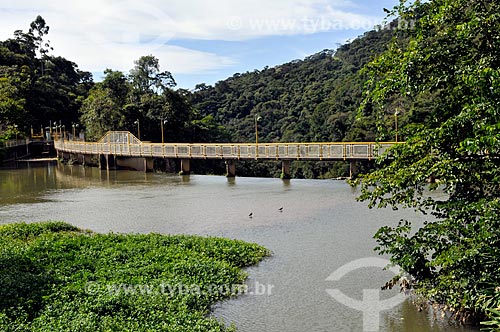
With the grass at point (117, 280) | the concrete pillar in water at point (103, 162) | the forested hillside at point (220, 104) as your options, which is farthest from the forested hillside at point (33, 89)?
the grass at point (117, 280)

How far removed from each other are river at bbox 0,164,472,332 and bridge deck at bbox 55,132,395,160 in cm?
155

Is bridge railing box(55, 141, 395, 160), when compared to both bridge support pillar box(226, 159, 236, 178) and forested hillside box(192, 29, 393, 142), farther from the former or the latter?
forested hillside box(192, 29, 393, 142)

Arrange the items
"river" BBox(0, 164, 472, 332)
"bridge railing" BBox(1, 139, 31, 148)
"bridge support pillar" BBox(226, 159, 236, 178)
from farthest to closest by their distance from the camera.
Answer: "bridge railing" BBox(1, 139, 31, 148) < "bridge support pillar" BBox(226, 159, 236, 178) < "river" BBox(0, 164, 472, 332)

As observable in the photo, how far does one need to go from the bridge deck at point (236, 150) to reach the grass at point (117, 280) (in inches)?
424

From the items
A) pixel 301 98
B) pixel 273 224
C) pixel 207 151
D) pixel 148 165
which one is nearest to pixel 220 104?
pixel 301 98

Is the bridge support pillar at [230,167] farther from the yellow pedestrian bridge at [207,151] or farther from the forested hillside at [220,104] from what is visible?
the forested hillside at [220,104]

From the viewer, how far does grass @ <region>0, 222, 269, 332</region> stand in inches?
311

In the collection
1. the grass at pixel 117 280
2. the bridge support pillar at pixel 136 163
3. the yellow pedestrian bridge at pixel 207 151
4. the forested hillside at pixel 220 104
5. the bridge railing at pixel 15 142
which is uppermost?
the forested hillside at pixel 220 104

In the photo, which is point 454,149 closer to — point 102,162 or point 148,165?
point 148,165

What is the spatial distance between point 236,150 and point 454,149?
22.4m

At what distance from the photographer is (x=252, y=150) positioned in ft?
96.0

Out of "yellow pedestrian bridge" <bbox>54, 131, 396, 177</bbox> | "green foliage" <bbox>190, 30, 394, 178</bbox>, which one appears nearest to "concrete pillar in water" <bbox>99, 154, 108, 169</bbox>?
"yellow pedestrian bridge" <bbox>54, 131, 396, 177</bbox>

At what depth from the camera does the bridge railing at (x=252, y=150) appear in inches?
1028

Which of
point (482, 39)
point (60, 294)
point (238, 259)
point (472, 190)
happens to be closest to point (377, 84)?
point (482, 39)
